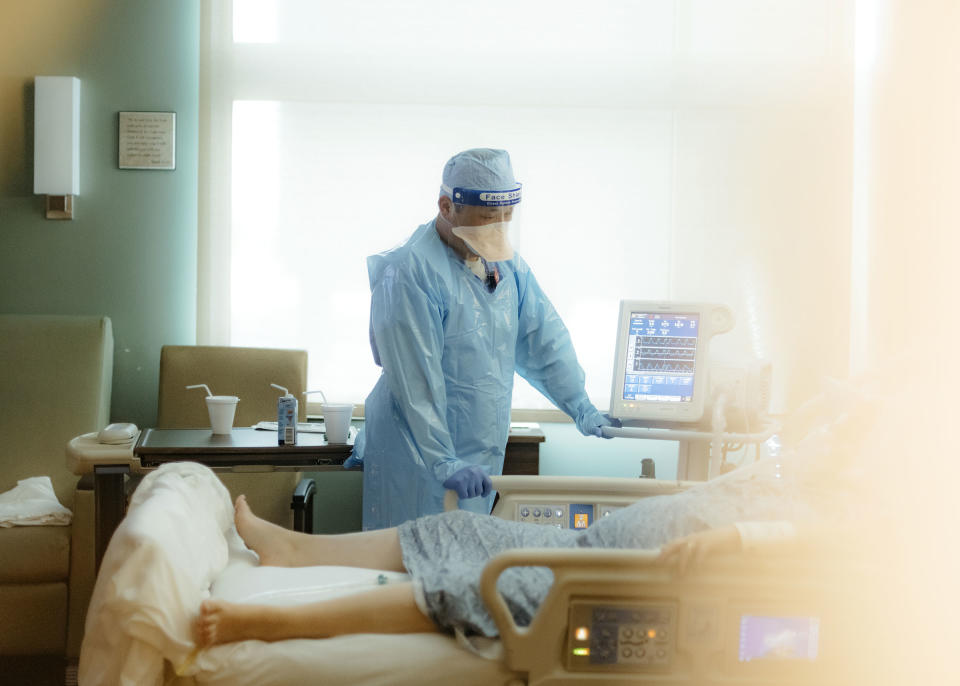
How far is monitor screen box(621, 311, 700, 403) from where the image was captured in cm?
267

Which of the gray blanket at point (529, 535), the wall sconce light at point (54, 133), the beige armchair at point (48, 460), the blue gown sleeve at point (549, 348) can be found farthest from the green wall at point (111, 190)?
the gray blanket at point (529, 535)

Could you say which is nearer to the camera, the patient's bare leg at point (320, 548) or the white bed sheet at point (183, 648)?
the white bed sheet at point (183, 648)

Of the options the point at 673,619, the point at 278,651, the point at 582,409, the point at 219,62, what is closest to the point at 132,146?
the point at 219,62

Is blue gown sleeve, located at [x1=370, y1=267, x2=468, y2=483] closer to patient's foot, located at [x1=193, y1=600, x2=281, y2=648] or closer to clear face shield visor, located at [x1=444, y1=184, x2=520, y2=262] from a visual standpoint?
clear face shield visor, located at [x1=444, y1=184, x2=520, y2=262]

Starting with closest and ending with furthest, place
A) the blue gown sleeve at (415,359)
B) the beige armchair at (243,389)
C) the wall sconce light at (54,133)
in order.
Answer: the blue gown sleeve at (415,359) → the beige armchair at (243,389) → the wall sconce light at (54,133)

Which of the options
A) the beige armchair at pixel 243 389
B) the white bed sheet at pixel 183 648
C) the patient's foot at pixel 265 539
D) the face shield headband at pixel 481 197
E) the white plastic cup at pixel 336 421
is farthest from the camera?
the beige armchair at pixel 243 389

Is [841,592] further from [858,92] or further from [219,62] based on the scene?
[219,62]

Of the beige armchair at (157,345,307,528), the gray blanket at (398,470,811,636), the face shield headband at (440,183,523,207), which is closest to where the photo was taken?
the gray blanket at (398,470,811,636)

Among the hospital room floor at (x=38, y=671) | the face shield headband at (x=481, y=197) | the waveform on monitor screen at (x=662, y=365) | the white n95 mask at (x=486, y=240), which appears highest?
the face shield headband at (x=481, y=197)

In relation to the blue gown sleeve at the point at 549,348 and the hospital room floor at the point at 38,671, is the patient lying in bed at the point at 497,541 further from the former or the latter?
the hospital room floor at the point at 38,671

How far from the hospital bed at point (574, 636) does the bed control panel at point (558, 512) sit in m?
0.64

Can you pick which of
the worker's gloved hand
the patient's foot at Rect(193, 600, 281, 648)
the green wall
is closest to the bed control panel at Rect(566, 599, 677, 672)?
the patient's foot at Rect(193, 600, 281, 648)

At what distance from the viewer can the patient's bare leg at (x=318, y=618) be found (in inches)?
58.6

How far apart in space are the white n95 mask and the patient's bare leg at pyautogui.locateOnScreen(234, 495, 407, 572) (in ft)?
2.64
